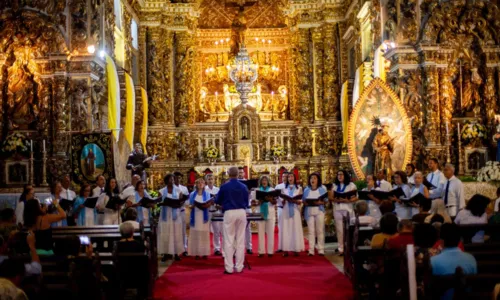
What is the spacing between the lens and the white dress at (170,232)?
49.7ft

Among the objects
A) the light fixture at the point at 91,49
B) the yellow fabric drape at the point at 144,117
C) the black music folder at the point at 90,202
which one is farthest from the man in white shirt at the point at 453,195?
the yellow fabric drape at the point at 144,117

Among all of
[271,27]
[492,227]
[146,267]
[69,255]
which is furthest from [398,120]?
[271,27]

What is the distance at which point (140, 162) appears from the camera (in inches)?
821

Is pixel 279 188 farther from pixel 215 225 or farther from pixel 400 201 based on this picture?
pixel 400 201

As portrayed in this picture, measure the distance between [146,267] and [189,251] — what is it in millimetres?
5934

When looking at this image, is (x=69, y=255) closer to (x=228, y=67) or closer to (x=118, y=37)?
(x=118, y=37)

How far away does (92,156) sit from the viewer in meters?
16.7

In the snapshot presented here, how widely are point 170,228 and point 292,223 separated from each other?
2707 mm

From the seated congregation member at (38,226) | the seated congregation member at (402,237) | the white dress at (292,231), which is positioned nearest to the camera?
the seated congregation member at (402,237)

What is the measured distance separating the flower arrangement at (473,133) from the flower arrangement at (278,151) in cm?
1132

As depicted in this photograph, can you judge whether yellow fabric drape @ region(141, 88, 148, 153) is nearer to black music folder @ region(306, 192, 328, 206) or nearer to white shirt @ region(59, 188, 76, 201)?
white shirt @ region(59, 188, 76, 201)

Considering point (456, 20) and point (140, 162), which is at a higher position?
point (456, 20)

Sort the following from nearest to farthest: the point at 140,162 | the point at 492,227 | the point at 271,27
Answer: the point at 492,227 → the point at 140,162 → the point at 271,27

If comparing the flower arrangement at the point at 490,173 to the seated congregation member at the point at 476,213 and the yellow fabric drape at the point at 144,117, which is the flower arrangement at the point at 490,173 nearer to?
the seated congregation member at the point at 476,213
